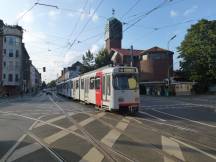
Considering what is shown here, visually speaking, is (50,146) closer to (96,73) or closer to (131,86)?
(131,86)

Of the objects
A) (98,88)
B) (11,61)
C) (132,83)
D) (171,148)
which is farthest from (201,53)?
(171,148)

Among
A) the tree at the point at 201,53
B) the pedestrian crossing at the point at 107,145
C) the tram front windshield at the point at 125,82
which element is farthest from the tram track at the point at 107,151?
the tree at the point at 201,53

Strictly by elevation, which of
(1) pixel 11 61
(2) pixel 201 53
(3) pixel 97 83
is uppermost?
(1) pixel 11 61

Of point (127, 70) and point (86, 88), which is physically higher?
point (127, 70)

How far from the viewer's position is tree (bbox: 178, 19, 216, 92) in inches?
2373

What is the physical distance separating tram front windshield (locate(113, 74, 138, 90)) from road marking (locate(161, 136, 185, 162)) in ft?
31.8

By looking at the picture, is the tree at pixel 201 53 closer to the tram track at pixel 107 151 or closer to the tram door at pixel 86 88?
the tram door at pixel 86 88

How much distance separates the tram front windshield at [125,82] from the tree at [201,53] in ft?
133

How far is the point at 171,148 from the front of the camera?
1000cm

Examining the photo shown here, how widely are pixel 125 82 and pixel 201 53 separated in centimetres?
4364

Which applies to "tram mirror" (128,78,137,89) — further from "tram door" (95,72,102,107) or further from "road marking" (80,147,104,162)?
"road marking" (80,147,104,162)

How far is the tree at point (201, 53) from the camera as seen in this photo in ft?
198

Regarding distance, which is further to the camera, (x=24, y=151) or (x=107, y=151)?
(x=24, y=151)

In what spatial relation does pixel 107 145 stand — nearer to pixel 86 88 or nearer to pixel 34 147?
pixel 34 147
